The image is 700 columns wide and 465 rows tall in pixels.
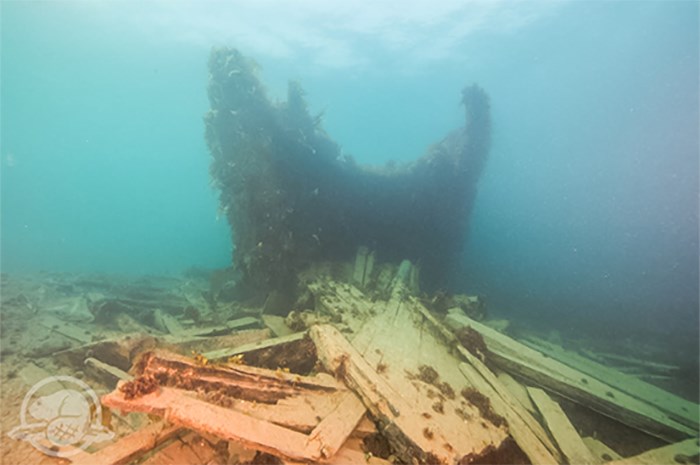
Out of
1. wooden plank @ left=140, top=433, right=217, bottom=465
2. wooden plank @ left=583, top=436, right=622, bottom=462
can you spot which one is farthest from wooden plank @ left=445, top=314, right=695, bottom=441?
wooden plank @ left=140, top=433, right=217, bottom=465

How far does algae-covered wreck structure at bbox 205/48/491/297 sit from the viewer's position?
26.9 feet

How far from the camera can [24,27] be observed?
36625mm

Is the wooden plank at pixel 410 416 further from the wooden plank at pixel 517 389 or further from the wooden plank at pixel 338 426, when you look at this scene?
the wooden plank at pixel 517 389

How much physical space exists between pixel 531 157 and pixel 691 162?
61.6 metres

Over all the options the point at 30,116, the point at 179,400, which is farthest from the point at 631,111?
the point at 30,116

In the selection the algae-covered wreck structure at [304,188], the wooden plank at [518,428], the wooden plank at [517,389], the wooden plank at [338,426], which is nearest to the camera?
the wooden plank at [338,426]

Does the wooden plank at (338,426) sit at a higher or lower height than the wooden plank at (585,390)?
higher

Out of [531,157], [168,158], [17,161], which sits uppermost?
[531,157]

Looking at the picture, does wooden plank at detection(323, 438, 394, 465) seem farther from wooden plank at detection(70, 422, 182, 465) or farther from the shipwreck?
wooden plank at detection(70, 422, 182, 465)

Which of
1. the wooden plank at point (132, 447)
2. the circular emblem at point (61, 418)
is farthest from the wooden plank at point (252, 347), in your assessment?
the wooden plank at point (132, 447)

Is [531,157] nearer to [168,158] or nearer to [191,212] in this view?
[191,212]

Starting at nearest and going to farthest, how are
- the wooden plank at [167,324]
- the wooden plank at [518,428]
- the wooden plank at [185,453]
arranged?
the wooden plank at [185,453] → the wooden plank at [518,428] → the wooden plank at [167,324]

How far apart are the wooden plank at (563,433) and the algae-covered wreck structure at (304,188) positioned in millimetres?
5690

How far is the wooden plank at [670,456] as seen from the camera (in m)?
3.12
